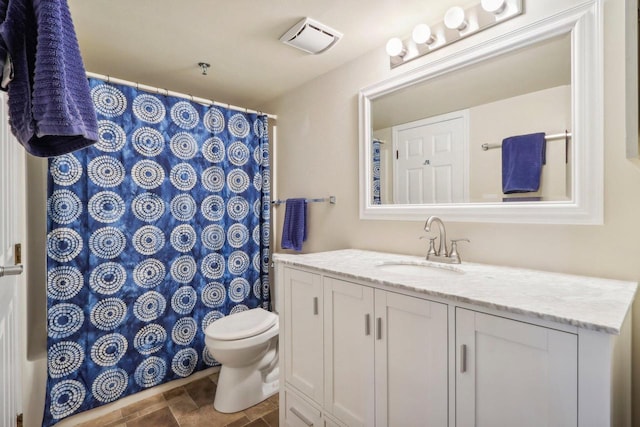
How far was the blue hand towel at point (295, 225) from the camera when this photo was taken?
7.54 ft

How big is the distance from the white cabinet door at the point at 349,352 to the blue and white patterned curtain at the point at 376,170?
736 mm

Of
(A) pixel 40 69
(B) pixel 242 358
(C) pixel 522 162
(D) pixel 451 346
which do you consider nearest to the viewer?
(A) pixel 40 69

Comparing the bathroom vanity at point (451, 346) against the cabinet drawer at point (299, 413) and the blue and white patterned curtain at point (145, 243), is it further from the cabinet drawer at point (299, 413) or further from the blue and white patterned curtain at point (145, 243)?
the blue and white patterned curtain at point (145, 243)

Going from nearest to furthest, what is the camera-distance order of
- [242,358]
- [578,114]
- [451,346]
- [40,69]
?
[40,69]
[451,346]
[578,114]
[242,358]

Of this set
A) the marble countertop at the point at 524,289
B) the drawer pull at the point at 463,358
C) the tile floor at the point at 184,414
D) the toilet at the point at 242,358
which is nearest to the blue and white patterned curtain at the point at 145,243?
the tile floor at the point at 184,414

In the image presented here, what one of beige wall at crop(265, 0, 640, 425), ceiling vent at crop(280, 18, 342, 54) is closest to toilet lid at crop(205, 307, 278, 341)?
beige wall at crop(265, 0, 640, 425)

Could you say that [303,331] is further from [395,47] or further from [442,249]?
[395,47]

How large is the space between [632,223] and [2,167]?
2.20m

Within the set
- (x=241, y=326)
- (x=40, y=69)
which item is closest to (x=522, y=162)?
(x=40, y=69)

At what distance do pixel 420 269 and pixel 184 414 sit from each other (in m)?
1.60

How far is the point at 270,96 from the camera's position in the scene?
8.78 feet

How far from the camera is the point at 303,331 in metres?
1.46

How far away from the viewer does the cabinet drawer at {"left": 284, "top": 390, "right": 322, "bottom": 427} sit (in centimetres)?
138

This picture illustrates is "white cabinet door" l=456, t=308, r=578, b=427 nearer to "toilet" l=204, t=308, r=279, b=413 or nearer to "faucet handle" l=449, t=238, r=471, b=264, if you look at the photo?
"faucet handle" l=449, t=238, r=471, b=264
